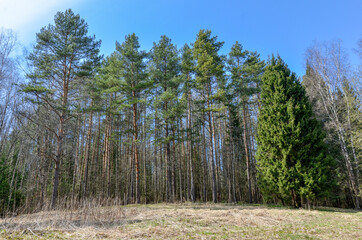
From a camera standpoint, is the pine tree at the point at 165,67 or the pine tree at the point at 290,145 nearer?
the pine tree at the point at 290,145

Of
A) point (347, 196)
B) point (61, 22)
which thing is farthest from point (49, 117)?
point (347, 196)

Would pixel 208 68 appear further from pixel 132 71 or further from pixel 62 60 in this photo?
pixel 62 60

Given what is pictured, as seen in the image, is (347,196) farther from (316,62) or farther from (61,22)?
(61,22)

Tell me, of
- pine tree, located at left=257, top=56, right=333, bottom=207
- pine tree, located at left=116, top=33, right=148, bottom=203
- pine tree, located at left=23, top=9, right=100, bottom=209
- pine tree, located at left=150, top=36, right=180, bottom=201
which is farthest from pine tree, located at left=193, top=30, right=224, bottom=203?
pine tree, located at left=23, top=9, right=100, bottom=209

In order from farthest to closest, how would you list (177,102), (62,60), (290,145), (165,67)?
1. (165,67)
2. (177,102)
3. (62,60)
4. (290,145)

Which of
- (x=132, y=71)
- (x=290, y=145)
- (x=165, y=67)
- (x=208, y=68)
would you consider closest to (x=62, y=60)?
(x=132, y=71)

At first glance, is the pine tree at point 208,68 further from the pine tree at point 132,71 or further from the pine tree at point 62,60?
the pine tree at point 62,60

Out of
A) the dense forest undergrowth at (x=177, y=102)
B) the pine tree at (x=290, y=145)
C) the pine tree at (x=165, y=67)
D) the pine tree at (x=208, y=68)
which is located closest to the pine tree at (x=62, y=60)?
the dense forest undergrowth at (x=177, y=102)

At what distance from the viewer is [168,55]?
629 inches

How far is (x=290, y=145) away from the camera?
1087 centimetres

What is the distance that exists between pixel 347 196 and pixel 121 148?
22397 millimetres

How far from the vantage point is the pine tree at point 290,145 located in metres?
10.4

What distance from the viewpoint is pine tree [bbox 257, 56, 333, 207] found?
10391 millimetres

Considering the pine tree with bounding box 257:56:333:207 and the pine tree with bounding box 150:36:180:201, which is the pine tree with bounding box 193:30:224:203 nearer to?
the pine tree with bounding box 150:36:180:201
